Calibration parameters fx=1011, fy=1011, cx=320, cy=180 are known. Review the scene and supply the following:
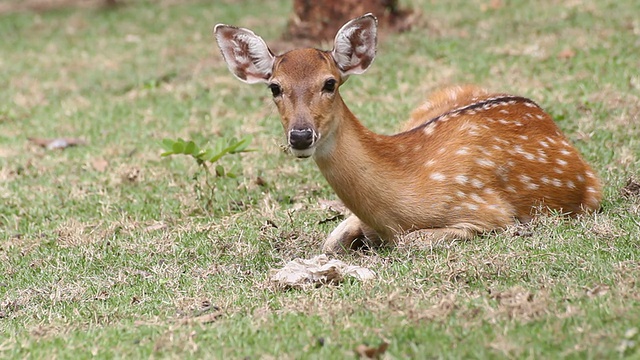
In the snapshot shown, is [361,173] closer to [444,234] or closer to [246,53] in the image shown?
[444,234]

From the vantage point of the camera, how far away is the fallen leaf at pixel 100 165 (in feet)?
26.6

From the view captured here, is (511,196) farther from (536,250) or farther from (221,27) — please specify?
(221,27)

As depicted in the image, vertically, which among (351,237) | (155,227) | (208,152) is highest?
(351,237)

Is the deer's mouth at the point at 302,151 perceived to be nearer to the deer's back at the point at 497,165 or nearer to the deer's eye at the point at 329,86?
the deer's eye at the point at 329,86

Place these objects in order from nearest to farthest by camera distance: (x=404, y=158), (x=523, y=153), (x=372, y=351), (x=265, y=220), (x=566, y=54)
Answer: (x=372, y=351), (x=404, y=158), (x=523, y=153), (x=265, y=220), (x=566, y=54)

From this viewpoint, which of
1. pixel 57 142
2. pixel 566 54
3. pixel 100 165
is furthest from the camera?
pixel 566 54

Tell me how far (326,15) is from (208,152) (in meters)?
5.18

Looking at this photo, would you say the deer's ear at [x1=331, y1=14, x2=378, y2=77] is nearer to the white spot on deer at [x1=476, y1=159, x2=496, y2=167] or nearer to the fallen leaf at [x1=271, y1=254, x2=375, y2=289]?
the white spot on deer at [x1=476, y1=159, x2=496, y2=167]

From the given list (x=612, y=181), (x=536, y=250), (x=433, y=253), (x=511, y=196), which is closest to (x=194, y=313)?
(x=433, y=253)

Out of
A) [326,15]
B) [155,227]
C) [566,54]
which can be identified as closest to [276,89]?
[155,227]

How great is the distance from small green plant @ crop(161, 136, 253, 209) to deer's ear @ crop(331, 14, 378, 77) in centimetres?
135

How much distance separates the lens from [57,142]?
9047 millimetres

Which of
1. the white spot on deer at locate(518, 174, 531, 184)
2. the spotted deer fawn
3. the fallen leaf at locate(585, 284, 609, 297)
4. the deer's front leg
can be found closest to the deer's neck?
the spotted deer fawn

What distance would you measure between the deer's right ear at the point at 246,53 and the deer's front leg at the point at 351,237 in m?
0.96
